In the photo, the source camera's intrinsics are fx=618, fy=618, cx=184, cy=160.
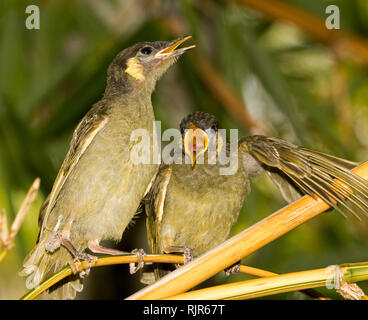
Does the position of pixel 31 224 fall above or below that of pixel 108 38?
below

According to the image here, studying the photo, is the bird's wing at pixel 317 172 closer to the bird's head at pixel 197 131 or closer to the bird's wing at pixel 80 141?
the bird's head at pixel 197 131

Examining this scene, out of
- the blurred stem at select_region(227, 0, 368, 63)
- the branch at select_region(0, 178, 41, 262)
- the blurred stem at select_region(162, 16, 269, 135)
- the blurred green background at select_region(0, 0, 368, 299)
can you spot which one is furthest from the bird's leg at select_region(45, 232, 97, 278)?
the blurred stem at select_region(227, 0, 368, 63)

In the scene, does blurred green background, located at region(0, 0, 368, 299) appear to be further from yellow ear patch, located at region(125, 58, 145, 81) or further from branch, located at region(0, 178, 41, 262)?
branch, located at region(0, 178, 41, 262)

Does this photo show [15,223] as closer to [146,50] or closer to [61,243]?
[61,243]

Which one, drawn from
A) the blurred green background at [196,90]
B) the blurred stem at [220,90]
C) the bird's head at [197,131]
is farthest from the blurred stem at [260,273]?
the blurred stem at [220,90]
